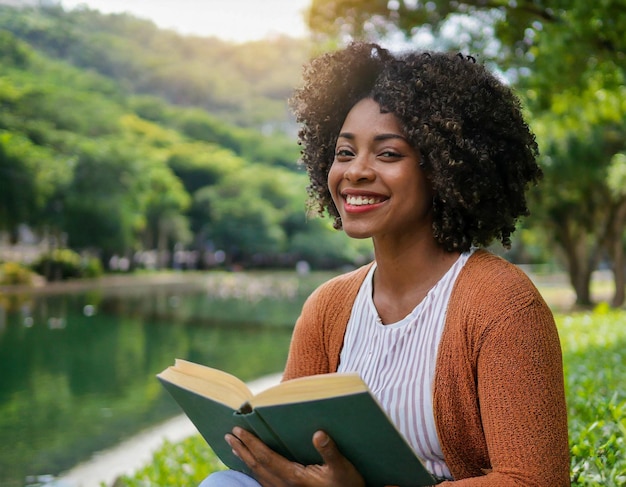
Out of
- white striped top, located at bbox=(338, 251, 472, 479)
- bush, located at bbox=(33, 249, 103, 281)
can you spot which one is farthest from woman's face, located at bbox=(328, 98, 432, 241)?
bush, located at bbox=(33, 249, 103, 281)

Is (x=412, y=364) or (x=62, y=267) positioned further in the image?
(x=62, y=267)

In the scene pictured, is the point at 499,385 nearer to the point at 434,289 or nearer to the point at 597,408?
the point at 434,289

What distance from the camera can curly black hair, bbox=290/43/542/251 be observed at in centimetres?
160

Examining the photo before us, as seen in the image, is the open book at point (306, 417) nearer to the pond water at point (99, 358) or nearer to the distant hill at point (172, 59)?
the pond water at point (99, 358)

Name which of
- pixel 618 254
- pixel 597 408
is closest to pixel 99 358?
pixel 597 408

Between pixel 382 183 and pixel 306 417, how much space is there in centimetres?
56

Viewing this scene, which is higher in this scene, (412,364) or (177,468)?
(412,364)

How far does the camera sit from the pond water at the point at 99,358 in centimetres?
621

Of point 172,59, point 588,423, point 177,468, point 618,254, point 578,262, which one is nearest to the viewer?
point 588,423

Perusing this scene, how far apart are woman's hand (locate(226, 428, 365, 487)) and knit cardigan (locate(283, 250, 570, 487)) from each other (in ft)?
0.35

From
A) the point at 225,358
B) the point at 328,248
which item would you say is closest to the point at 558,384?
the point at 225,358

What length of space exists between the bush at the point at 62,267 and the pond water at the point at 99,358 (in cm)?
533

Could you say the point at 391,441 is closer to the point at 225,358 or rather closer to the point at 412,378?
the point at 412,378

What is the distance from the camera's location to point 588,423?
97.3 inches
